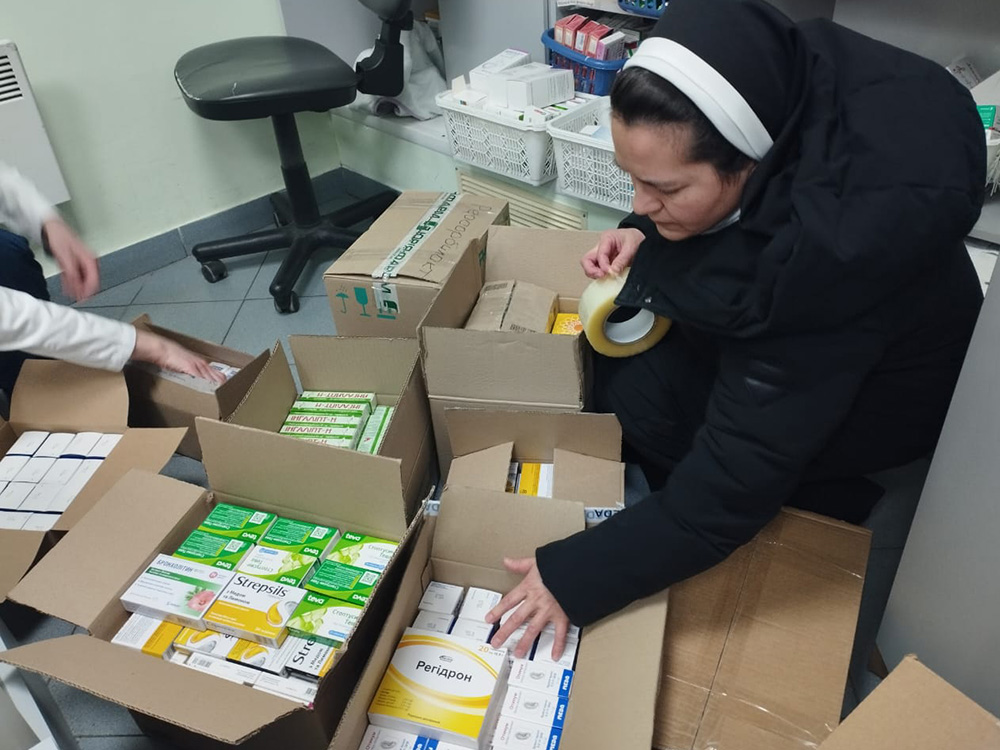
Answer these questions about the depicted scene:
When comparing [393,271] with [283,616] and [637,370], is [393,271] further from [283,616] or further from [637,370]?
[283,616]

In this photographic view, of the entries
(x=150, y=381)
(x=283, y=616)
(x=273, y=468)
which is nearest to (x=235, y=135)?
(x=150, y=381)

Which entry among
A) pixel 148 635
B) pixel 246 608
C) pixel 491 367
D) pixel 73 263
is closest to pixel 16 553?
pixel 148 635

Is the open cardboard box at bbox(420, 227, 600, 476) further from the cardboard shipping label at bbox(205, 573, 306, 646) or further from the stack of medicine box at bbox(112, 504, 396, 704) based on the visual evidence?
the cardboard shipping label at bbox(205, 573, 306, 646)

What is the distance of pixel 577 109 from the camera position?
181 cm

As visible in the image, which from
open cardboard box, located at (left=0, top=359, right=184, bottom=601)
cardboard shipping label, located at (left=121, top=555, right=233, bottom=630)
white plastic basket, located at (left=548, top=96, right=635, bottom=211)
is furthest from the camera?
white plastic basket, located at (left=548, top=96, right=635, bottom=211)

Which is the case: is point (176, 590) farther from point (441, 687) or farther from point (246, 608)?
point (441, 687)

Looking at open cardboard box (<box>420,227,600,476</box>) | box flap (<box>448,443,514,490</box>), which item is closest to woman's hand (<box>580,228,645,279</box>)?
open cardboard box (<box>420,227,600,476</box>)

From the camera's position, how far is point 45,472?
1.37 m

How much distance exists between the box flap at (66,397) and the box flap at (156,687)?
2.11ft

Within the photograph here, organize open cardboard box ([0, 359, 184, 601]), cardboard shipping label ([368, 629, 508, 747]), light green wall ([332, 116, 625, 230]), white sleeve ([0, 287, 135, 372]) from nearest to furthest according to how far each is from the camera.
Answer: cardboard shipping label ([368, 629, 508, 747]) → white sleeve ([0, 287, 135, 372]) → open cardboard box ([0, 359, 184, 601]) → light green wall ([332, 116, 625, 230])

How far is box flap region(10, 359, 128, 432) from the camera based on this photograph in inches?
56.8

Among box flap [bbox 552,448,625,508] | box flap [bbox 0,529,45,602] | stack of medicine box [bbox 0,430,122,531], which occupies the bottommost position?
box flap [bbox 552,448,625,508]

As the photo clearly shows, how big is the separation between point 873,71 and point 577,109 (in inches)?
43.2

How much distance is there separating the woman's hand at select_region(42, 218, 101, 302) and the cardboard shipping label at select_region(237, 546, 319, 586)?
2.28ft
